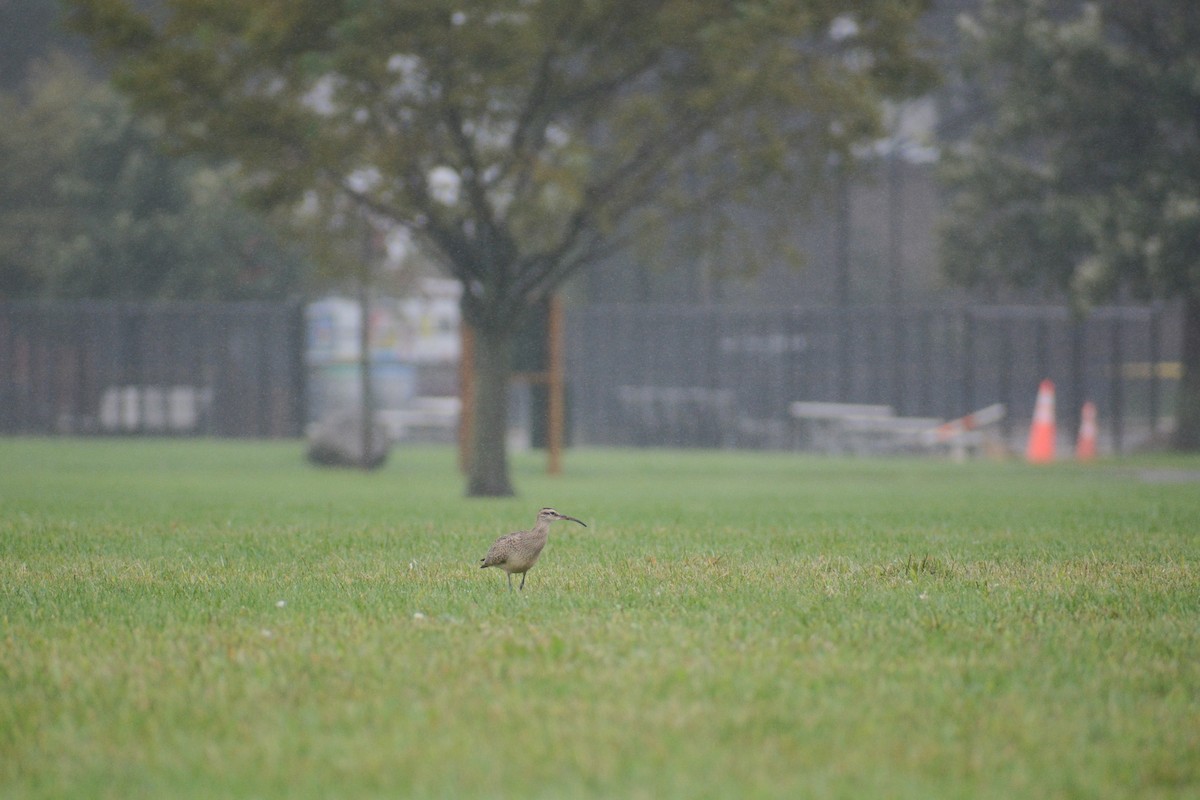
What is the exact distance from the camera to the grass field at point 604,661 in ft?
14.5

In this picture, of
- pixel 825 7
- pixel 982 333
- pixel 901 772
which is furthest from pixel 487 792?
pixel 982 333

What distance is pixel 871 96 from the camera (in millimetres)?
20328

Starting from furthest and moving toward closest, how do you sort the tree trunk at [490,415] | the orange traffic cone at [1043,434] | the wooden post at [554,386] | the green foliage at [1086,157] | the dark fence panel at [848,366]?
the dark fence panel at [848,366] < the orange traffic cone at [1043,434] < the green foliage at [1086,157] < the wooden post at [554,386] < the tree trunk at [490,415]

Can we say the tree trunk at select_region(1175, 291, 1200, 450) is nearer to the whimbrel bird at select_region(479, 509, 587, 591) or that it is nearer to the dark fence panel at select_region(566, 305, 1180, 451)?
the dark fence panel at select_region(566, 305, 1180, 451)

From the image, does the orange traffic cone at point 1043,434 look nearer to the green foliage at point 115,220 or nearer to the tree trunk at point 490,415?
the tree trunk at point 490,415

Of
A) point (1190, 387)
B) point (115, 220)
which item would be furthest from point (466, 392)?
point (115, 220)

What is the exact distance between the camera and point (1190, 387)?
30484mm

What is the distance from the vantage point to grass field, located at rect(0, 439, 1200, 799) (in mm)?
4434

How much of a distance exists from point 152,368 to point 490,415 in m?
21.6

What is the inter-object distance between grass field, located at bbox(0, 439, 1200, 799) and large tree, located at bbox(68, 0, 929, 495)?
6.84 metres

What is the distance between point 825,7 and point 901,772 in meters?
15.8

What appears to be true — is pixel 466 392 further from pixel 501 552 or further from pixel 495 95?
pixel 501 552

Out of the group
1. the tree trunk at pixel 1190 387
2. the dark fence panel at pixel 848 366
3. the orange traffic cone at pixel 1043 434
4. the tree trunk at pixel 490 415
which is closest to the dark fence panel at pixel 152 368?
the dark fence panel at pixel 848 366

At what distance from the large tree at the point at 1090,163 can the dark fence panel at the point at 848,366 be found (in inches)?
155
